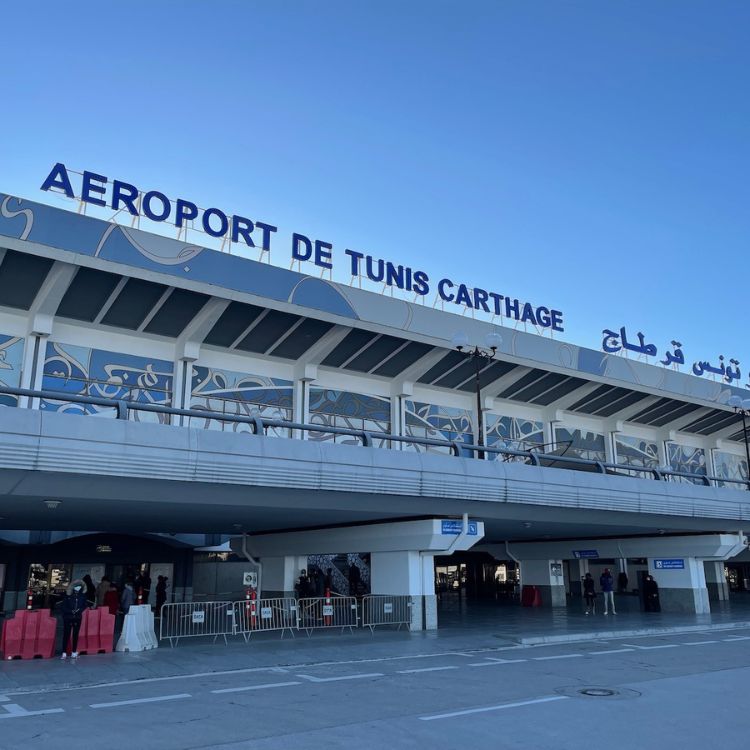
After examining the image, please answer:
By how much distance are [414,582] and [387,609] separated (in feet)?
3.65

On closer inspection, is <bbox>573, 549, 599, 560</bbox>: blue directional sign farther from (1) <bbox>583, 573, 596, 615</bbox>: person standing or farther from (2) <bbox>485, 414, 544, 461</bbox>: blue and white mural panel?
(2) <bbox>485, 414, 544, 461</bbox>: blue and white mural panel

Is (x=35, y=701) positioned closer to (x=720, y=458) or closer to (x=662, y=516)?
(x=662, y=516)

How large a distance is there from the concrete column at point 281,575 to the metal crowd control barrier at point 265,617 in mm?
4103

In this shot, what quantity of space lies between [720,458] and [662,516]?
23831mm

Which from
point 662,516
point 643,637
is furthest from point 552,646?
point 662,516

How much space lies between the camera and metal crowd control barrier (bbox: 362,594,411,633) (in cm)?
2178

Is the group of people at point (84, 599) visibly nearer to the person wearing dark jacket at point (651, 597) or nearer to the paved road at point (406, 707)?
the paved road at point (406, 707)

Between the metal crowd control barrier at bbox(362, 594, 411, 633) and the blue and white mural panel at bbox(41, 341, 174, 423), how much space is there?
9.53 metres

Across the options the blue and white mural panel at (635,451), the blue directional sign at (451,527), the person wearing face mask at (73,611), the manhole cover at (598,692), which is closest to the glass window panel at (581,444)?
the blue and white mural panel at (635,451)

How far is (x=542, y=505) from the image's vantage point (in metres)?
21.1

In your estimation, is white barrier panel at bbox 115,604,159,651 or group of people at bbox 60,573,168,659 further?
white barrier panel at bbox 115,604,159,651

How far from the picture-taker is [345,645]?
18.4m

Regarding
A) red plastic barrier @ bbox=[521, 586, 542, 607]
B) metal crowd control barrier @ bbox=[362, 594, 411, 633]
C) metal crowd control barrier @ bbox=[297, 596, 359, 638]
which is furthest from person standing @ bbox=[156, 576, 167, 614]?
red plastic barrier @ bbox=[521, 586, 542, 607]

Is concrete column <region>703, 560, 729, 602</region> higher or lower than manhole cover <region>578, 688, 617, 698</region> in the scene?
higher
